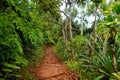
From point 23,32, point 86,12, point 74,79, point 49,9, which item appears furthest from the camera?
point 86,12

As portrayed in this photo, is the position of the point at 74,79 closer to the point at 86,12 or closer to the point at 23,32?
the point at 23,32

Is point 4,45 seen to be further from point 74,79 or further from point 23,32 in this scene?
point 74,79

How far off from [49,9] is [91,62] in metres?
6.37

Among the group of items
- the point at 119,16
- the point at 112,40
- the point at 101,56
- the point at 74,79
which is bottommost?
the point at 74,79

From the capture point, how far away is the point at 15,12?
605 centimetres

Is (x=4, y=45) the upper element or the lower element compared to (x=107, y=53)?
upper

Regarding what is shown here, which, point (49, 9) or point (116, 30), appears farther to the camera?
point (49, 9)

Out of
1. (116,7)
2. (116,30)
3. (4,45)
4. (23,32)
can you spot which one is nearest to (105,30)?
(116,30)

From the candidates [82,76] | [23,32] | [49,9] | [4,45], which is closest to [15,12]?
[23,32]

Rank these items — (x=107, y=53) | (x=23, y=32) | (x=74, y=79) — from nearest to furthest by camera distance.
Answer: (x=23, y=32) → (x=74, y=79) → (x=107, y=53)

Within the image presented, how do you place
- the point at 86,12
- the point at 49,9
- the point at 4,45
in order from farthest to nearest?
the point at 86,12 < the point at 49,9 < the point at 4,45

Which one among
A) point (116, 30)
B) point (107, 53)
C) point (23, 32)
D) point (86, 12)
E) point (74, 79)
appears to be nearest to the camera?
point (23, 32)

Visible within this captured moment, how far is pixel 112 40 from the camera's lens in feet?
21.6

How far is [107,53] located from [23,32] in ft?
11.3
